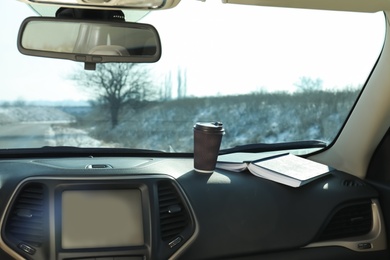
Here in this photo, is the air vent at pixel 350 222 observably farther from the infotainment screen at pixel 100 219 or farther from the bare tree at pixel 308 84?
the infotainment screen at pixel 100 219

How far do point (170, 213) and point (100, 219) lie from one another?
39 centimetres

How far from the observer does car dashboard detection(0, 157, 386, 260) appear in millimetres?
2748

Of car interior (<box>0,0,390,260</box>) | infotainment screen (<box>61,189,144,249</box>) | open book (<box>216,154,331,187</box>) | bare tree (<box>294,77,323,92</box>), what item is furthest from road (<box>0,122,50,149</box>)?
bare tree (<box>294,77,323,92</box>)

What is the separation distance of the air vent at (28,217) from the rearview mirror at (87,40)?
73 centimetres

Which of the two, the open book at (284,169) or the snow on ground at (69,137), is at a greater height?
the snow on ground at (69,137)

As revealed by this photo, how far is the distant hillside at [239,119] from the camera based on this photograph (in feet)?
12.4

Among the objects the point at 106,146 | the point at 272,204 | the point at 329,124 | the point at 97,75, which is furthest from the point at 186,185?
the point at 329,124

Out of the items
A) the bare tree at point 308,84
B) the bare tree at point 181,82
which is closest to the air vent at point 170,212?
the bare tree at point 181,82

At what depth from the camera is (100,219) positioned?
2.82 meters

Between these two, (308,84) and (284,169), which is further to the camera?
(308,84)

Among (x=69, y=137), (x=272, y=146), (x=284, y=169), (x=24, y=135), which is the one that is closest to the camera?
(x=284, y=169)

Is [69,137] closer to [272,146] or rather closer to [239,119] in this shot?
[239,119]

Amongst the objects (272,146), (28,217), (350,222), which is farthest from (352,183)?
(28,217)

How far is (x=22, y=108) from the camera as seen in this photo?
3615mm
